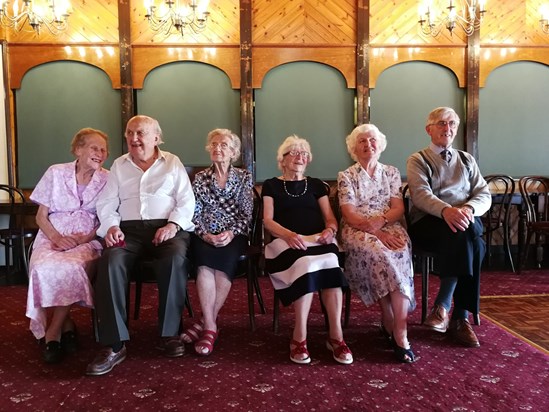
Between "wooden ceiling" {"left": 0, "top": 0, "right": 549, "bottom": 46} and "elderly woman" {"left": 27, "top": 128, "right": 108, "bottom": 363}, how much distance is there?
3.25 metres

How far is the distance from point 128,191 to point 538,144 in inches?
206

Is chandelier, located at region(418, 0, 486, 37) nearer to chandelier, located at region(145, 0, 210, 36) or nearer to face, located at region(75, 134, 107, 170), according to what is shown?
chandelier, located at region(145, 0, 210, 36)

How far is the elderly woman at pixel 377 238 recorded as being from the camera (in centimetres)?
256

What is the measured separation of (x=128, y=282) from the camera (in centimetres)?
258

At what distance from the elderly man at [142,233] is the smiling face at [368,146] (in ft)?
3.35

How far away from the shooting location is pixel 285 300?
8.54 ft

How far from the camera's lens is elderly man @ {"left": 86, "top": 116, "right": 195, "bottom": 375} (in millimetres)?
2438

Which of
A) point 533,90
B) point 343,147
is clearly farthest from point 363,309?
point 533,90


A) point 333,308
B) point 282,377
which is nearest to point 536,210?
point 333,308

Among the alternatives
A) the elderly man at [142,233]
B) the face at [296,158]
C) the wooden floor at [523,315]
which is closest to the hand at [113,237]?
the elderly man at [142,233]

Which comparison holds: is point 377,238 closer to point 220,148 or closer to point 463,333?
point 463,333

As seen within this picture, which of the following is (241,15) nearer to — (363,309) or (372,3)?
(372,3)

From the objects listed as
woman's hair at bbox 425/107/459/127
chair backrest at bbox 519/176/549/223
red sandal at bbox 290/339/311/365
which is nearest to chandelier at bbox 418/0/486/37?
chair backrest at bbox 519/176/549/223

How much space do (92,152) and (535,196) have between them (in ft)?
14.6
